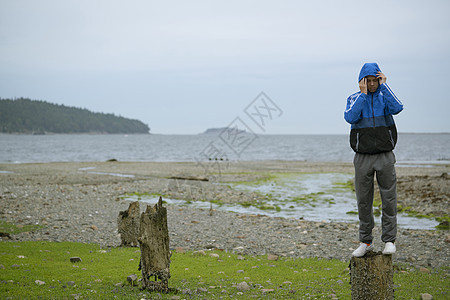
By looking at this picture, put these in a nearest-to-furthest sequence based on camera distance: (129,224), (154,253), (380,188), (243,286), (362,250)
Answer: (380,188) < (362,250) < (154,253) < (243,286) < (129,224)

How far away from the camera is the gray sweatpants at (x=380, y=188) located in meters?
6.54

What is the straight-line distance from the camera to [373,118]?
6.65 metres

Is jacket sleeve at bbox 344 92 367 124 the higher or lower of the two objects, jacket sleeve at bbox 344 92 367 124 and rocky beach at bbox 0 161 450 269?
the higher

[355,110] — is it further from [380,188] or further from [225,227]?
[225,227]

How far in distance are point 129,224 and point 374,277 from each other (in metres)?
7.23

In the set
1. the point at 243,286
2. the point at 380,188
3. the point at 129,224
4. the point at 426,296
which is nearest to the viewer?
the point at 380,188

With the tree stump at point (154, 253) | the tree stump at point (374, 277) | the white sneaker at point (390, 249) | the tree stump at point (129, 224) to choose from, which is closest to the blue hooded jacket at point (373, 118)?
the white sneaker at point (390, 249)

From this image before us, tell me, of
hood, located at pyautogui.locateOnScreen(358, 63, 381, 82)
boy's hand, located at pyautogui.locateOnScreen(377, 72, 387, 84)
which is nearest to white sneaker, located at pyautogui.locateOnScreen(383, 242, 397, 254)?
boy's hand, located at pyautogui.locateOnScreen(377, 72, 387, 84)

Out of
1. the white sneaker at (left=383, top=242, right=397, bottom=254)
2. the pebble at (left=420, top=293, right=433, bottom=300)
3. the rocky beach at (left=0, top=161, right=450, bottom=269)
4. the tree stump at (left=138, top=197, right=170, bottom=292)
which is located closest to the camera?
the white sneaker at (left=383, top=242, right=397, bottom=254)

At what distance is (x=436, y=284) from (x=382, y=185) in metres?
3.29

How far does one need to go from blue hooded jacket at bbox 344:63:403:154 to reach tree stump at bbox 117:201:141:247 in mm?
7002

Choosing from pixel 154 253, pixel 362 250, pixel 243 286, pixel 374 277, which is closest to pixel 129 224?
pixel 154 253

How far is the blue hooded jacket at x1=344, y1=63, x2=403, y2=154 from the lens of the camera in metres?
6.50

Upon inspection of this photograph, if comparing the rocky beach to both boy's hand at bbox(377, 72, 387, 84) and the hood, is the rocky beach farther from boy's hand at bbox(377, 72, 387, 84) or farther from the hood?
the hood
